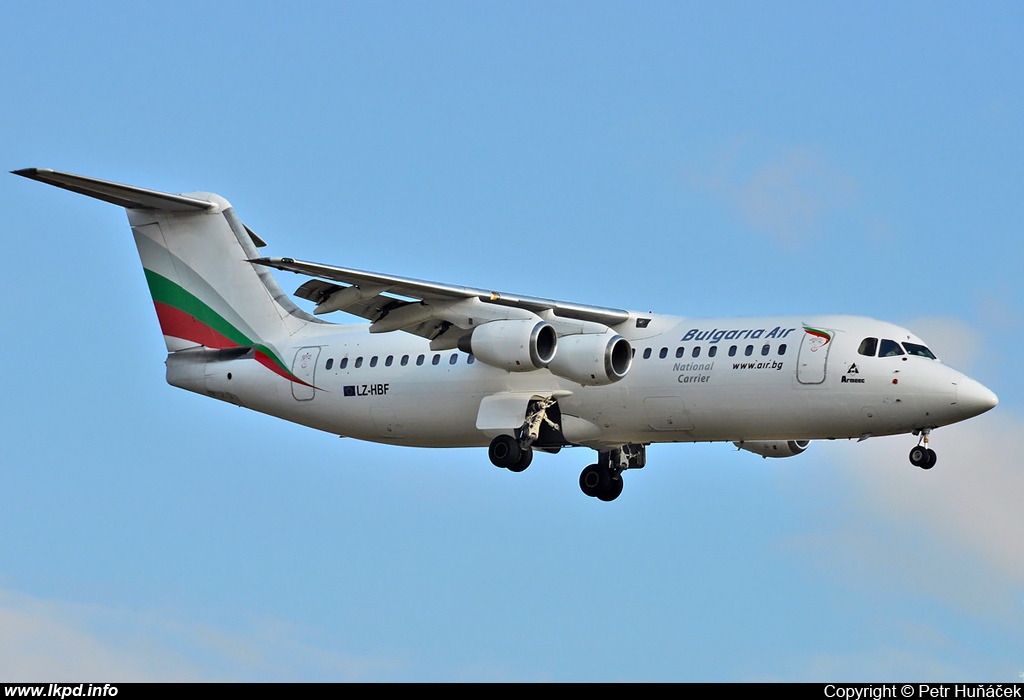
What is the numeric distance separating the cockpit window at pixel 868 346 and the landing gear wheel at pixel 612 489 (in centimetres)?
493

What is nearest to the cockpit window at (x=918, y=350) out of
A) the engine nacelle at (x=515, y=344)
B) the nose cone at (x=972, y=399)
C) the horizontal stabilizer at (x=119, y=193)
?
the nose cone at (x=972, y=399)

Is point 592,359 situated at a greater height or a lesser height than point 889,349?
lesser

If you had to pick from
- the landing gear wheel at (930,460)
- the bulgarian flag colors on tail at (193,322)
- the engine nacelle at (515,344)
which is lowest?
the landing gear wheel at (930,460)

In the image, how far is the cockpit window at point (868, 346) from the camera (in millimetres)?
23766

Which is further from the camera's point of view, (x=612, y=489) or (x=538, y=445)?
(x=612, y=489)

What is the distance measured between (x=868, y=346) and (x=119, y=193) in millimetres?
11318

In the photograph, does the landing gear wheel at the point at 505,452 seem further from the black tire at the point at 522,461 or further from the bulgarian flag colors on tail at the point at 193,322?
the bulgarian flag colors on tail at the point at 193,322

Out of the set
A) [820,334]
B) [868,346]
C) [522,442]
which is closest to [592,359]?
[522,442]

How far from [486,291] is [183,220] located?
20.9 feet

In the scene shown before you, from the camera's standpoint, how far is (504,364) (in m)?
24.3

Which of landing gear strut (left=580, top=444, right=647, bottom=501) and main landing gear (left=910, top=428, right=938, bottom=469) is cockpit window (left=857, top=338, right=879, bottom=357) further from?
landing gear strut (left=580, top=444, right=647, bottom=501)

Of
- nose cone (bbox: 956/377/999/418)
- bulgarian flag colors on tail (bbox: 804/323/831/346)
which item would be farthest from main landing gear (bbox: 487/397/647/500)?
nose cone (bbox: 956/377/999/418)

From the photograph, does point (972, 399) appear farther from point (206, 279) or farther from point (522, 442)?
point (206, 279)
